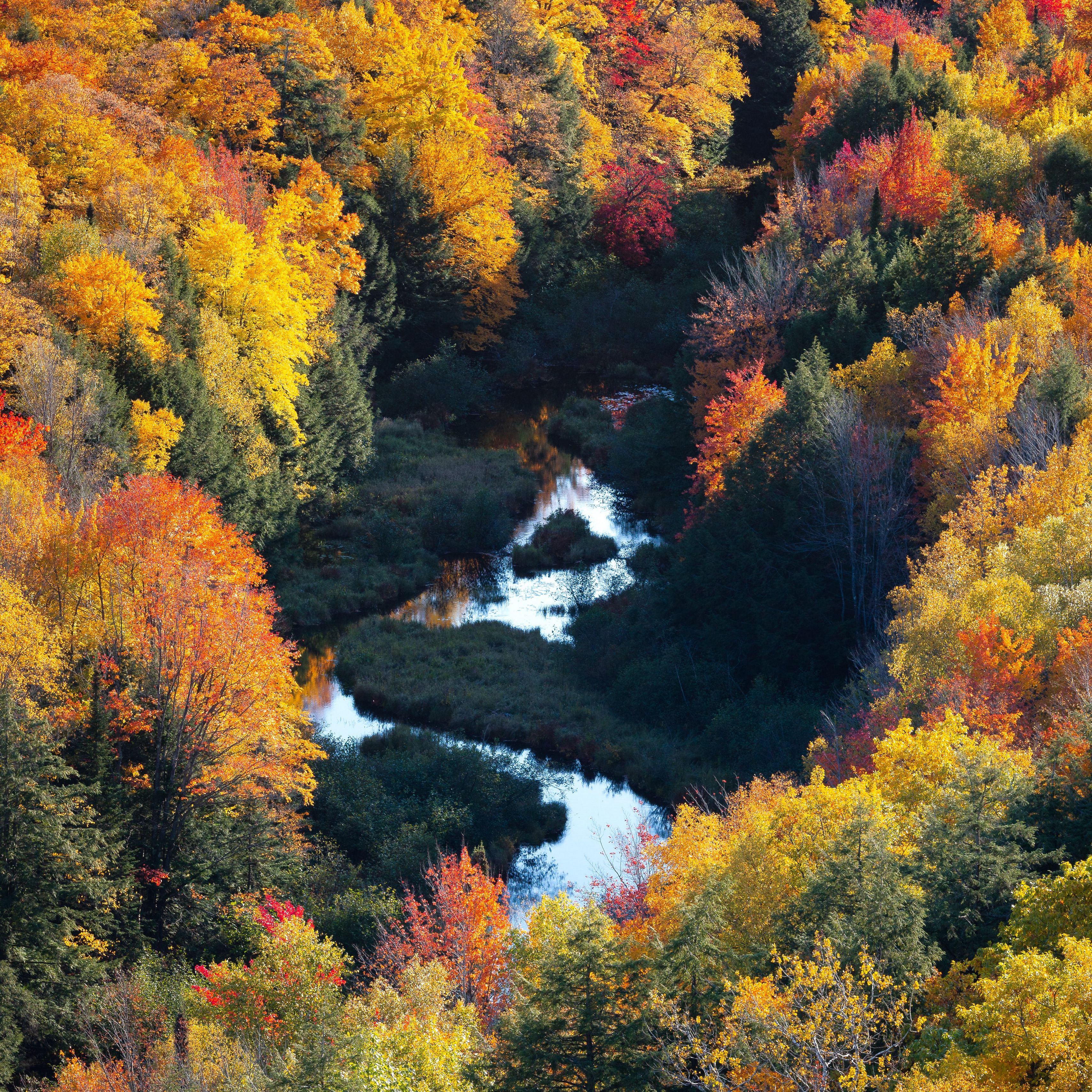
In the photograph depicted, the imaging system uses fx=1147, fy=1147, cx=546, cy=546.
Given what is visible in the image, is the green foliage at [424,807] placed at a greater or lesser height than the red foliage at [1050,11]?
lesser

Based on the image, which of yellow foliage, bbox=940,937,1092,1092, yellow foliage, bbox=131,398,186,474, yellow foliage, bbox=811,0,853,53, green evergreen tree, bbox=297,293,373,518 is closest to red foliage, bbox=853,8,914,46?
yellow foliage, bbox=811,0,853,53

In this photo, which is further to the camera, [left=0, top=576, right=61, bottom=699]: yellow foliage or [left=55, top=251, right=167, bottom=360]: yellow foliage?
[left=55, top=251, right=167, bottom=360]: yellow foliage

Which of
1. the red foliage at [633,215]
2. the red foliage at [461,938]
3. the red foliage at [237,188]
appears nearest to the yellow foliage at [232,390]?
the red foliage at [237,188]

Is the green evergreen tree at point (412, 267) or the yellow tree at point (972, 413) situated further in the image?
the green evergreen tree at point (412, 267)

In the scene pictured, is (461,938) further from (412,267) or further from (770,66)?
(770,66)

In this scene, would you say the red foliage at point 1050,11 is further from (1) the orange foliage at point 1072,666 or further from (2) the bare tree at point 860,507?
(1) the orange foliage at point 1072,666

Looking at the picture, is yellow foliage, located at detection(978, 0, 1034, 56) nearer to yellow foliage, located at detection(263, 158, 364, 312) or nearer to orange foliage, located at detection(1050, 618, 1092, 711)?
yellow foliage, located at detection(263, 158, 364, 312)
